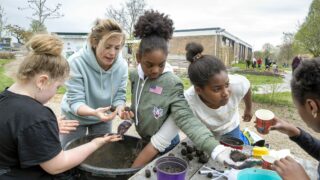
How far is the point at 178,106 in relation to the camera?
225 cm

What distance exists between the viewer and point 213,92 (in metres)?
2.31

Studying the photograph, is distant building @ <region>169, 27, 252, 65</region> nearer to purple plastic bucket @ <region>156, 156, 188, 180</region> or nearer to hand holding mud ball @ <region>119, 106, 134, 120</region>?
hand holding mud ball @ <region>119, 106, 134, 120</region>

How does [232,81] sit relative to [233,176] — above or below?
above

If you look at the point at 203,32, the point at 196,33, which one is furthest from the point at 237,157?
the point at 196,33

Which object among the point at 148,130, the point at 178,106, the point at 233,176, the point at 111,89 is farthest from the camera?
the point at 111,89

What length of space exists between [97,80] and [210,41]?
30.9 metres

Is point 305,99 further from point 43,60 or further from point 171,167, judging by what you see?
point 43,60

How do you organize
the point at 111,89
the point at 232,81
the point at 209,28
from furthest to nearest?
1. the point at 209,28
2. the point at 111,89
3. the point at 232,81

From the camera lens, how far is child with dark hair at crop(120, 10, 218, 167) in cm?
227

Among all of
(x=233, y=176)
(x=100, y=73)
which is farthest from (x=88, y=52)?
(x=233, y=176)

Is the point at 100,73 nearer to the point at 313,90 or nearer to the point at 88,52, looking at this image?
the point at 88,52

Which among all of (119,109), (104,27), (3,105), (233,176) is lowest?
(233,176)

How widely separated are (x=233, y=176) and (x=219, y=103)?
2.69 ft

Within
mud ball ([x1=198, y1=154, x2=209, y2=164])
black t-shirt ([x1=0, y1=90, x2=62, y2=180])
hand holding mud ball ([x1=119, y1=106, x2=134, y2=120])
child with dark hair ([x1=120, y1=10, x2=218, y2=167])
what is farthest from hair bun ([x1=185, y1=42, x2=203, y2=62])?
black t-shirt ([x1=0, y1=90, x2=62, y2=180])
